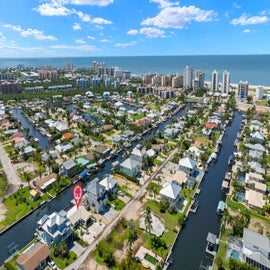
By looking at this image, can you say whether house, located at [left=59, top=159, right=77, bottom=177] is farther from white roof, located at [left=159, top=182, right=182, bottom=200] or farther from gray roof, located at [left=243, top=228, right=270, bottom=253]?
gray roof, located at [left=243, top=228, right=270, bottom=253]

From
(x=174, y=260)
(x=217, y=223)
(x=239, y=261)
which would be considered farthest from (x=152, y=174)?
(x=239, y=261)

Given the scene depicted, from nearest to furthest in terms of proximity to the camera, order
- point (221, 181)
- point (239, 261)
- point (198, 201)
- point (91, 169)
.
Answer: point (239, 261) → point (198, 201) → point (221, 181) → point (91, 169)

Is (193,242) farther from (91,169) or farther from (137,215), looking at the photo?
(91,169)

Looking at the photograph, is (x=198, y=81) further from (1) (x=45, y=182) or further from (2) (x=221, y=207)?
(1) (x=45, y=182)

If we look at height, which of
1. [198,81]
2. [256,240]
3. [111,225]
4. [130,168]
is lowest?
[111,225]

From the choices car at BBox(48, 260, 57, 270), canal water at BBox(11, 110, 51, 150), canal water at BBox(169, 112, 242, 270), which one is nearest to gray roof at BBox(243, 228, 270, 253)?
canal water at BBox(169, 112, 242, 270)

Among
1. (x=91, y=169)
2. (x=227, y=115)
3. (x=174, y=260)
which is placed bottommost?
(x=174, y=260)

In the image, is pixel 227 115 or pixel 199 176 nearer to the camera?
pixel 199 176

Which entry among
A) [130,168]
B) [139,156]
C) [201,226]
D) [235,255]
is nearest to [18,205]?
[130,168]
